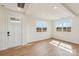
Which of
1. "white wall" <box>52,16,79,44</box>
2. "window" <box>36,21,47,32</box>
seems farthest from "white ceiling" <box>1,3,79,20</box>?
"window" <box>36,21,47,32</box>

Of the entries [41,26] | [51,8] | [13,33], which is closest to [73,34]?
[51,8]

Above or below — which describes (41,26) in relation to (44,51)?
above

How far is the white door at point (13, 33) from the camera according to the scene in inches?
115

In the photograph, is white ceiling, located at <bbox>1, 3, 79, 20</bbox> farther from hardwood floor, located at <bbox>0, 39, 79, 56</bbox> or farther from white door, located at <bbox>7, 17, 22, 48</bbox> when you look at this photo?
hardwood floor, located at <bbox>0, 39, 79, 56</bbox>

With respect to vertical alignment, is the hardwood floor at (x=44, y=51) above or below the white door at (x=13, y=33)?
below

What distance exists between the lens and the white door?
2920 mm

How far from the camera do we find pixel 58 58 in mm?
590

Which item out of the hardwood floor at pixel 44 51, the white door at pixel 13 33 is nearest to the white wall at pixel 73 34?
the hardwood floor at pixel 44 51

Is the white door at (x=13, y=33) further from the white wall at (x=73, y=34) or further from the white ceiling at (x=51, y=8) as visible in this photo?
the white wall at (x=73, y=34)

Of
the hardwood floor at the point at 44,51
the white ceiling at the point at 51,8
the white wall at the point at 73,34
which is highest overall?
the white ceiling at the point at 51,8

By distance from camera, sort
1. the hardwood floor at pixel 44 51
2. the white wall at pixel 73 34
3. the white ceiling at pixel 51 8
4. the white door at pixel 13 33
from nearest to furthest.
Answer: the hardwood floor at pixel 44 51, the white ceiling at pixel 51 8, the white door at pixel 13 33, the white wall at pixel 73 34

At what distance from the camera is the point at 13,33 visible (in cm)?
304

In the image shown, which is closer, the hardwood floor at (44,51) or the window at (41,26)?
the hardwood floor at (44,51)

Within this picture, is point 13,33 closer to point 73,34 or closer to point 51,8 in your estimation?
point 51,8
